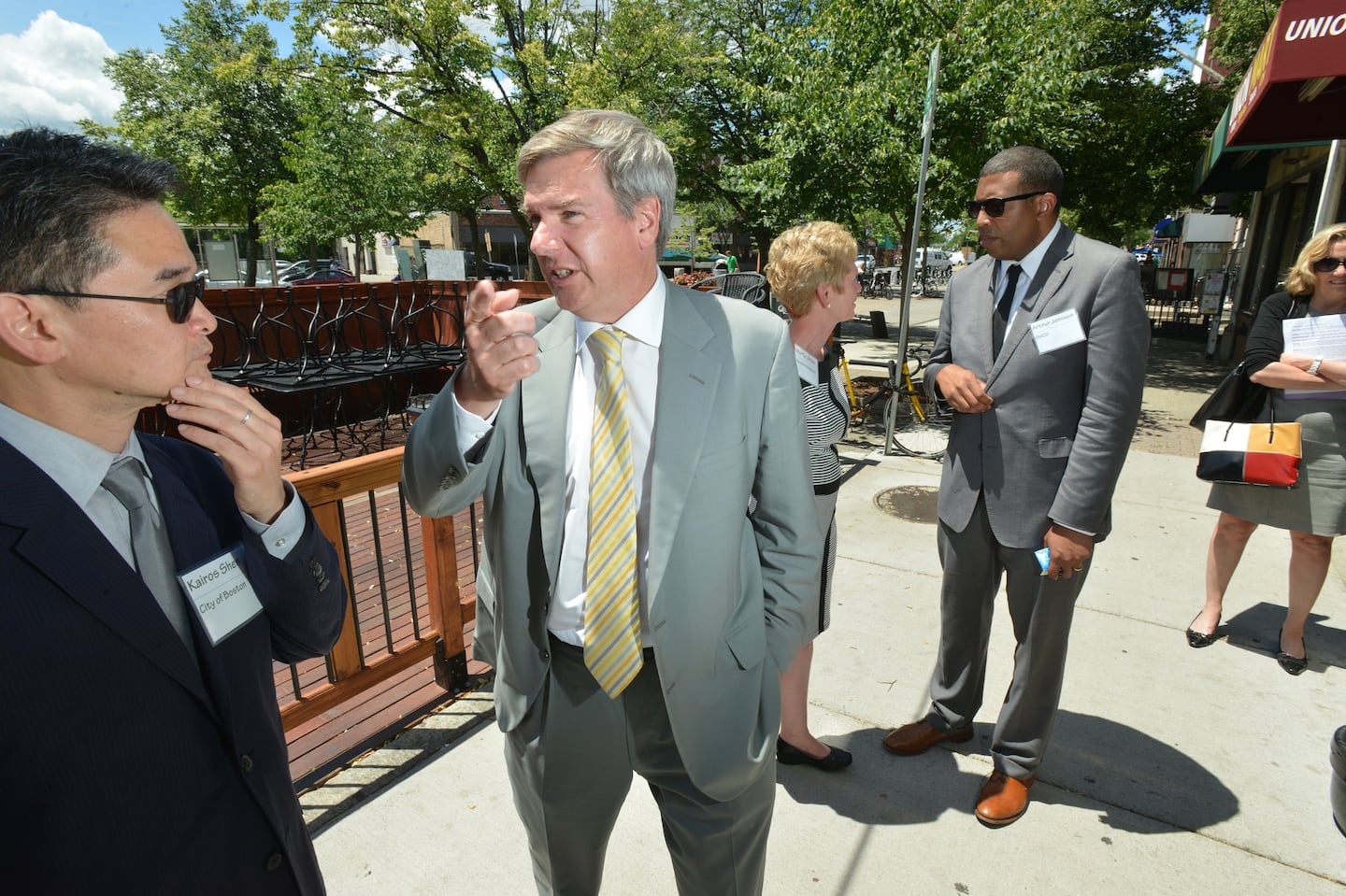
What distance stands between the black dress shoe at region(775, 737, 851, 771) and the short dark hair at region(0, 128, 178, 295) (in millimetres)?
2590

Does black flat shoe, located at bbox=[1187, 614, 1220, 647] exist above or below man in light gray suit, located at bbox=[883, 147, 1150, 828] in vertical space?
below

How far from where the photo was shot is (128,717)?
Answer: 3.52ft

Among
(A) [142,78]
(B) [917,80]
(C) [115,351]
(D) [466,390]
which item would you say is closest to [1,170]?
(C) [115,351]

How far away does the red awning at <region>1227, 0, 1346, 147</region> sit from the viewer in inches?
149

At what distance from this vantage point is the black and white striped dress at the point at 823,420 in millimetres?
2461

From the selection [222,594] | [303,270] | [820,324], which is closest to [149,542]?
[222,594]

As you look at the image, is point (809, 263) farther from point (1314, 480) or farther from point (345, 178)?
point (345, 178)

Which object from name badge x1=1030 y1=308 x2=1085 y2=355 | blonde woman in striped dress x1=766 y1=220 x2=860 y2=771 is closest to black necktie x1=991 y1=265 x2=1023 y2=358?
name badge x1=1030 y1=308 x2=1085 y2=355

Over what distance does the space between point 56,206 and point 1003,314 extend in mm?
2501

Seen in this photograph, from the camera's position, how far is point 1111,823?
2533 millimetres

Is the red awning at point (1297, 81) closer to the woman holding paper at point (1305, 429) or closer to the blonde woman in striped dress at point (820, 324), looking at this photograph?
the woman holding paper at point (1305, 429)

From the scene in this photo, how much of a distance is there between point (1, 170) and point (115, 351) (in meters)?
0.28

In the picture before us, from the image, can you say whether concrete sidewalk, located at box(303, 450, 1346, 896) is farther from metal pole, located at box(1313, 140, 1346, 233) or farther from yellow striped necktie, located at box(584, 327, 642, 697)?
metal pole, located at box(1313, 140, 1346, 233)

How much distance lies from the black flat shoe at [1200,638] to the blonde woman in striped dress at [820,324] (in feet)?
7.72
